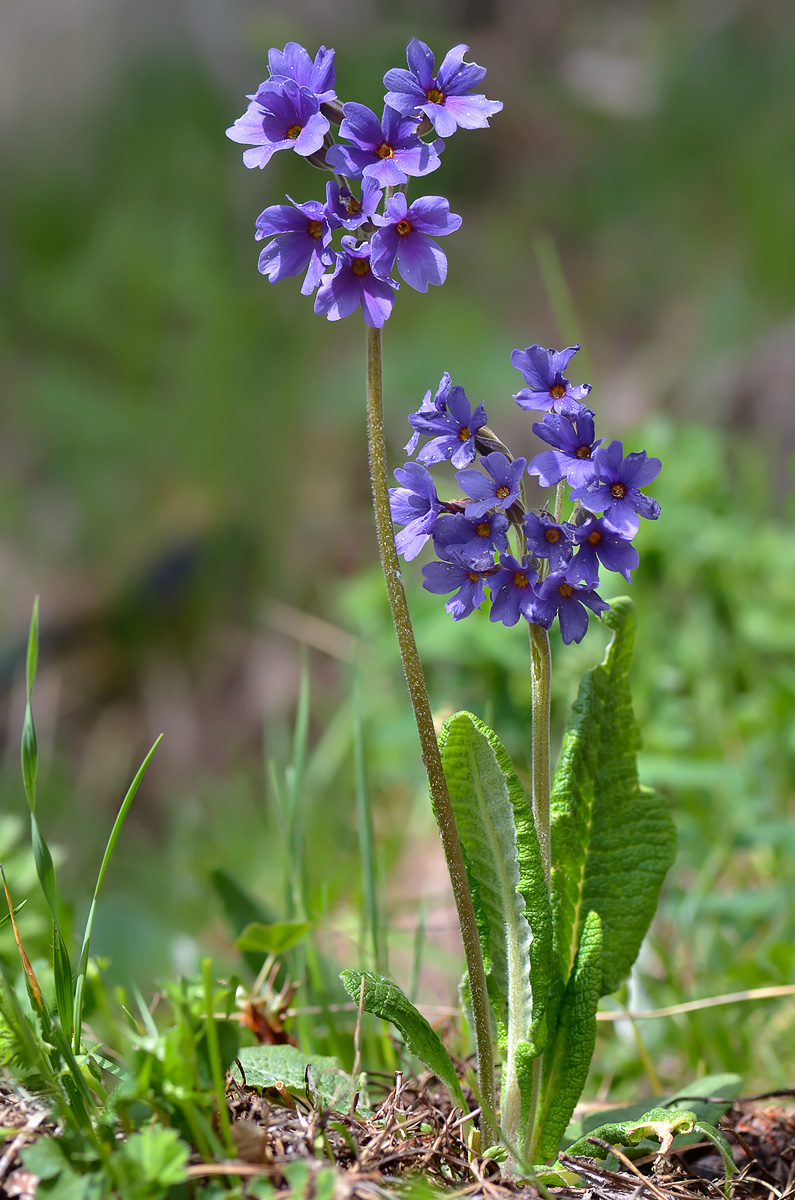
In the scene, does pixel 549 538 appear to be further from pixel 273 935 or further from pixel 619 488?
pixel 273 935

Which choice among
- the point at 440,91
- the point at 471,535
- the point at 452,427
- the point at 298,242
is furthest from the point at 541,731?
the point at 440,91

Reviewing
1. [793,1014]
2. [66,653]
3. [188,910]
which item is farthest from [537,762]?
[66,653]

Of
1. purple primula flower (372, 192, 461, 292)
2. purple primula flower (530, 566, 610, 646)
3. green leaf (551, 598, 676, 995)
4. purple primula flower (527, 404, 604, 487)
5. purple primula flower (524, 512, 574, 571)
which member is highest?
purple primula flower (372, 192, 461, 292)

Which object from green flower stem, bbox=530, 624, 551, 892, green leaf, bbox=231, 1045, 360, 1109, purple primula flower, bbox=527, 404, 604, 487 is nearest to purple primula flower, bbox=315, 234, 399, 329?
purple primula flower, bbox=527, 404, 604, 487

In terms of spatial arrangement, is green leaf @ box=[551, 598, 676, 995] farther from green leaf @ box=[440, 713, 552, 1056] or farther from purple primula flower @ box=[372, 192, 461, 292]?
purple primula flower @ box=[372, 192, 461, 292]

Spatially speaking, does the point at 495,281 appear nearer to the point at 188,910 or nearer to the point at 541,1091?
the point at 188,910

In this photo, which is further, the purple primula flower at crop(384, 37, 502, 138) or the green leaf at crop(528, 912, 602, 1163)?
the green leaf at crop(528, 912, 602, 1163)

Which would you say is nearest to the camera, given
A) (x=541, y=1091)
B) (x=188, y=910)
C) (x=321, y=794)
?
(x=541, y=1091)
